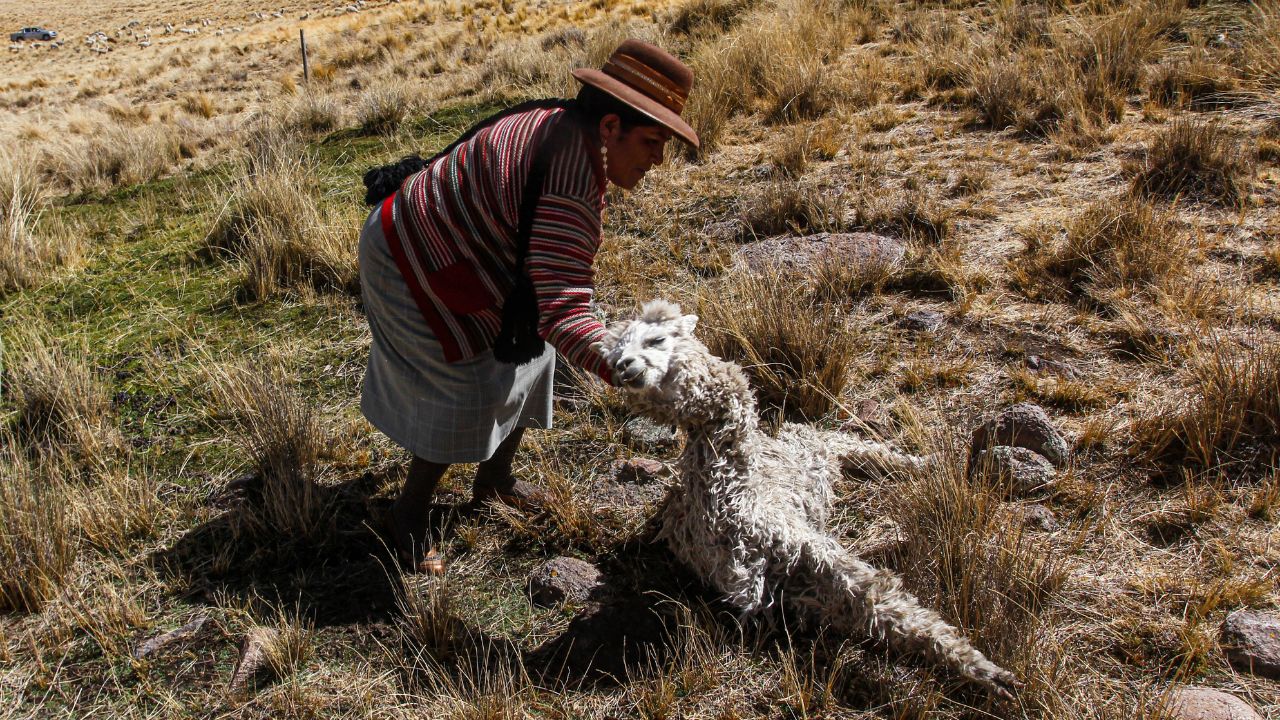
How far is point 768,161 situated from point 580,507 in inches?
130

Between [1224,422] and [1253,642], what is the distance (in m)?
0.86

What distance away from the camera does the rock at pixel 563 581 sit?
7.98 feet

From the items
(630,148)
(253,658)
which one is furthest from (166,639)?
(630,148)

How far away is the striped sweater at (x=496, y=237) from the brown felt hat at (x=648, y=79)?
5.9 inches

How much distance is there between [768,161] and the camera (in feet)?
17.4

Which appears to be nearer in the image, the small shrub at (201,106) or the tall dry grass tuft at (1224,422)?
the tall dry grass tuft at (1224,422)

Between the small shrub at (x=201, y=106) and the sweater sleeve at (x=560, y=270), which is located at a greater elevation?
the sweater sleeve at (x=560, y=270)

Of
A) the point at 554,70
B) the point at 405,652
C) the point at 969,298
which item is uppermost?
the point at 554,70

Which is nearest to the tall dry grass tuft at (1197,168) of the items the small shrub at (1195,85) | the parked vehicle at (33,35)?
the small shrub at (1195,85)

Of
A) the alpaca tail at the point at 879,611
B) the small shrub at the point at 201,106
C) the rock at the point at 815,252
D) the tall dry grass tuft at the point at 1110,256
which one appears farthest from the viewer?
the small shrub at the point at 201,106

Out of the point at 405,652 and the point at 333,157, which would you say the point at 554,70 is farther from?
the point at 405,652

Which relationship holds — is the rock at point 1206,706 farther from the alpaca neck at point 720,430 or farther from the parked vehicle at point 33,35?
the parked vehicle at point 33,35

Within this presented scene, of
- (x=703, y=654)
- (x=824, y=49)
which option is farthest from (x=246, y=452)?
(x=824, y=49)

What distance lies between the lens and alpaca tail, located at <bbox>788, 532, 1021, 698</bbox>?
1882 mm
